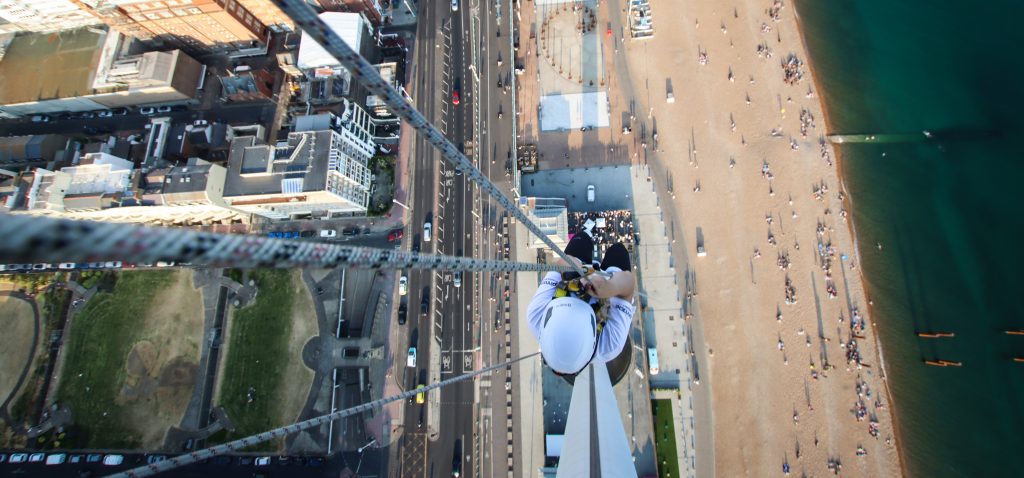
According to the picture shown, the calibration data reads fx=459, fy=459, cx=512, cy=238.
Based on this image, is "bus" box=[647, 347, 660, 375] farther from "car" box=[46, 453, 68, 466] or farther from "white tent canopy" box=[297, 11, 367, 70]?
"car" box=[46, 453, 68, 466]

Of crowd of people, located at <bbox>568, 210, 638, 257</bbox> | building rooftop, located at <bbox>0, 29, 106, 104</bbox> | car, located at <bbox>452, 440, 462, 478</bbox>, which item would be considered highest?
building rooftop, located at <bbox>0, 29, 106, 104</bbox>

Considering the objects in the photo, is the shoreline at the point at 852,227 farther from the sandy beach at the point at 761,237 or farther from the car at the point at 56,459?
the car at the point at 56,459

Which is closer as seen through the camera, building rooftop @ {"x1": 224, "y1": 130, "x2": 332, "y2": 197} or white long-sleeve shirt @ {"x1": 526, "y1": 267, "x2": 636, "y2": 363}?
white long-sleeve shirt @ {"x1": 526, "y1": 267, "x2": 636, "y2": 363}

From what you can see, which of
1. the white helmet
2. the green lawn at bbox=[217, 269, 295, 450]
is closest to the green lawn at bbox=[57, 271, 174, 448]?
the green lawn at bbox=[217, 269, 295, 450]

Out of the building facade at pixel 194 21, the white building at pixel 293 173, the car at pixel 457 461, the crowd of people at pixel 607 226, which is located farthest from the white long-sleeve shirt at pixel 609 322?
the building facade at pixel 194 21

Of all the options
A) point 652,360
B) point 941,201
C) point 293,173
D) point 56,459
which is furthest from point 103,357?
point 941,201

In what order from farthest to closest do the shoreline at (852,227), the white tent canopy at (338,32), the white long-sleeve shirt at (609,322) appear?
the white tent canopy at (338,32), the shoreline at (852,227), the white long-sleeve shirt at (609,322)

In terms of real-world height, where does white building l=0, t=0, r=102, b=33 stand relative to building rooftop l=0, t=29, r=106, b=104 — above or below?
above

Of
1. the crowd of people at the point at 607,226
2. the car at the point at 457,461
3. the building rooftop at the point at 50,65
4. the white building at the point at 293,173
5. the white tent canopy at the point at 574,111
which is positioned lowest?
the car at the point at 457,461

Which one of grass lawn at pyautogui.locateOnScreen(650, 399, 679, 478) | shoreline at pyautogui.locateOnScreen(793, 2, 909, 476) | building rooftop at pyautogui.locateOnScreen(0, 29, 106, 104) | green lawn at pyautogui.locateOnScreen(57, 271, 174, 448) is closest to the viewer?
shoreline at pyautogui.locateOnScreen(793, 2, 909, 476)
